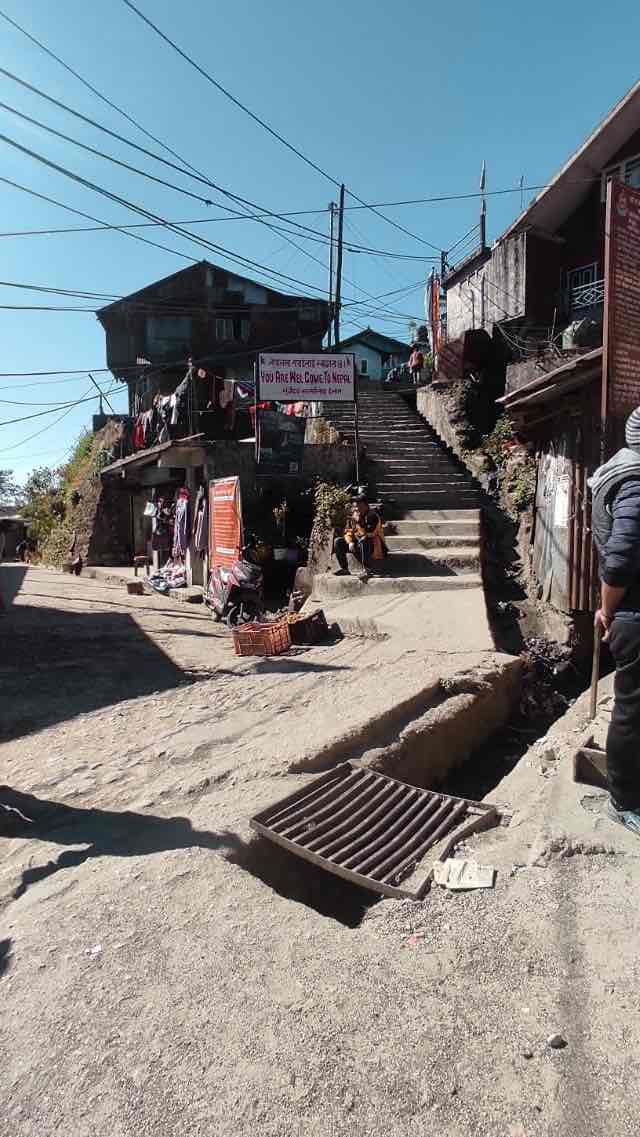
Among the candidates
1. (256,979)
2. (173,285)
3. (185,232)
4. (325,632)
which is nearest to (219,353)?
(173,285)

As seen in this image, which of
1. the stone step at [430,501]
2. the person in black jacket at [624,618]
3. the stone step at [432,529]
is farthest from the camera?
the stone step at [430,501]

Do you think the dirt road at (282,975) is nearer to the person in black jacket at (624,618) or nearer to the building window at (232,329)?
the person in black jacket at (624,618)

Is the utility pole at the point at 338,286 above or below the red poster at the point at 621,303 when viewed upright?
above

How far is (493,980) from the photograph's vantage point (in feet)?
6.55

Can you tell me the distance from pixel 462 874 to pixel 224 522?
10.0 meters

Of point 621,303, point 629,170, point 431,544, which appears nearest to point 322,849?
point 621,303

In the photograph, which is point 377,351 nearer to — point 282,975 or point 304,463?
point 304,463

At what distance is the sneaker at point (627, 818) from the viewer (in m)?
2.76

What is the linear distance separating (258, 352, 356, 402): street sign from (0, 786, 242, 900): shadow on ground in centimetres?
970

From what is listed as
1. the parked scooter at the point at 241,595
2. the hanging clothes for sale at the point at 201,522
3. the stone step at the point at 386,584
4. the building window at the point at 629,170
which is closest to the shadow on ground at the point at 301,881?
the stone step at the point at 386,584

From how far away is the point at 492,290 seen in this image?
17.6 m

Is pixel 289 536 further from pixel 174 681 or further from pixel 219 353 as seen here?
pixel 219 353

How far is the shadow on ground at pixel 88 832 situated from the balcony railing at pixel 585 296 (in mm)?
15196

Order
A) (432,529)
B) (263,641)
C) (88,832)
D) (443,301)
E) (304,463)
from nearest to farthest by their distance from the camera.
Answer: (88,832)
(263,641)
(432,529)
(304,463)
(443,301)
